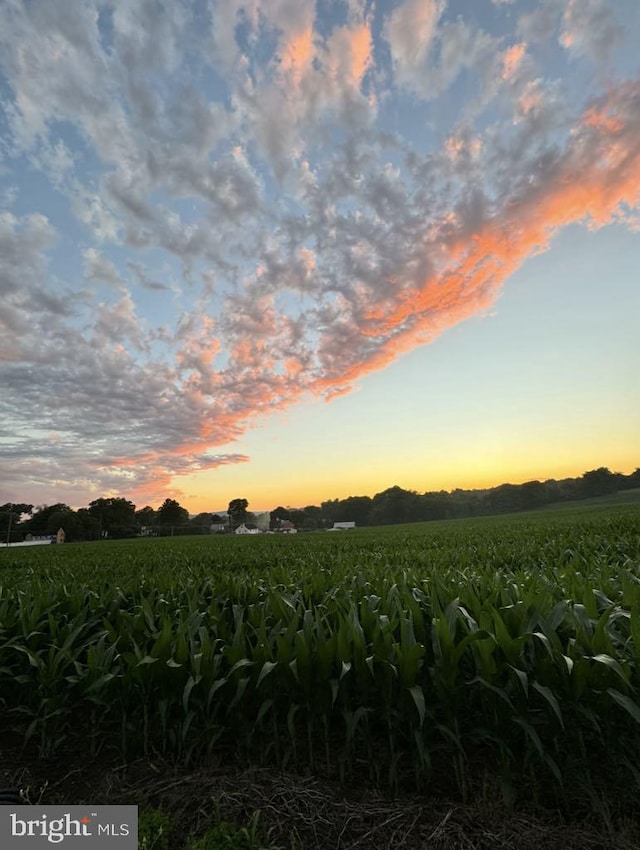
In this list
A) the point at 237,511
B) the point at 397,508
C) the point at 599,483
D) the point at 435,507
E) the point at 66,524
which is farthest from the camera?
the point at 237,511

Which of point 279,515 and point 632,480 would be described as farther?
point 279,515

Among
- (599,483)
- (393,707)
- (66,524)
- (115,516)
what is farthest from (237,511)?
(393,707)

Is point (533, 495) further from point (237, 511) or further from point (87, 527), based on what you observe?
point (87, 527)

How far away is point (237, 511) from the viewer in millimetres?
144625

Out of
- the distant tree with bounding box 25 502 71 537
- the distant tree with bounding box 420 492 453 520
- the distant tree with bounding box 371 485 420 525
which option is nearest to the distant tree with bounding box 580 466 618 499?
the distant tree with bounding box 420 492 453 520

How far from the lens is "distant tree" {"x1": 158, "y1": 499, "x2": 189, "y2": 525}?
119250 millimetres

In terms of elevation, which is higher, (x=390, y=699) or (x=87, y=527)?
(x=87, y=527)

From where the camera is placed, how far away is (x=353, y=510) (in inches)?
5408

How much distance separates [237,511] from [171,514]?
94.3 feet

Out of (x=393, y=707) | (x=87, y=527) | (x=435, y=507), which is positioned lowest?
(x=393, y=707)

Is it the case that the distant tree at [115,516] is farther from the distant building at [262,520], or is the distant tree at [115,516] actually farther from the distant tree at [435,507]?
the distant tree at [435,507]

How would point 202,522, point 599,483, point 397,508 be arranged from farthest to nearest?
point 202,522
point 397,508
point 599,483

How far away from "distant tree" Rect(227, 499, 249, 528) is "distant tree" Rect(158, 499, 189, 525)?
20188 mm

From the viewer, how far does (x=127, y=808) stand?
1975 millimetres
